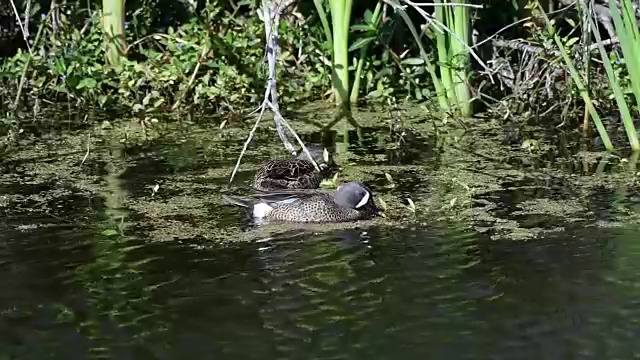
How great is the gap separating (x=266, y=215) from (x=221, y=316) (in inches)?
52.7

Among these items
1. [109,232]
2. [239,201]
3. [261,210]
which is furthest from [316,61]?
[109,232]

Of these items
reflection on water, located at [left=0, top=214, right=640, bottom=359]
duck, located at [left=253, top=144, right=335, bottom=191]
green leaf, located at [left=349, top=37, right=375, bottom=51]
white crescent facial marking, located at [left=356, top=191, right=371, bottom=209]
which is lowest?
reflection on water, located at [left=0, top=214, right=640, bottom=359]

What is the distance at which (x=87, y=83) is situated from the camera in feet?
26.5

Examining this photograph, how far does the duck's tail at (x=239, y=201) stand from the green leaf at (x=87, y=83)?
2478 mm

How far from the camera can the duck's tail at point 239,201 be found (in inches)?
225

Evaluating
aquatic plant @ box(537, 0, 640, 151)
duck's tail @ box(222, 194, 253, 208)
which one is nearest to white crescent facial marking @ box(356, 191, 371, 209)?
duck's tail @ box(222, 194, 253, 208)

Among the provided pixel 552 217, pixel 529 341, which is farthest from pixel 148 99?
pixel 529 341

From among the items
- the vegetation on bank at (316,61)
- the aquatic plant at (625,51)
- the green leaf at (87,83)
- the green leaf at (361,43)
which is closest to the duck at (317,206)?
the aquatic plant at (625,51)

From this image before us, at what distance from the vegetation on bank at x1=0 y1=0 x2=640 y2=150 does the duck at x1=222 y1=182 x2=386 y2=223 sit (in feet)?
6.42

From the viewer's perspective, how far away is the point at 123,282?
4730 mm

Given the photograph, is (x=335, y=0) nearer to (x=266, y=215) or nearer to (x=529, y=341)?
(x=266, y=215)

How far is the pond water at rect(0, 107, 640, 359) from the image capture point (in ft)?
13.3

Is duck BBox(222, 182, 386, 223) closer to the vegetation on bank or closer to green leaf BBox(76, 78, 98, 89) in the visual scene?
the vegetation on bank

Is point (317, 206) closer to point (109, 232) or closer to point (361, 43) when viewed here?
point (109, 232)
